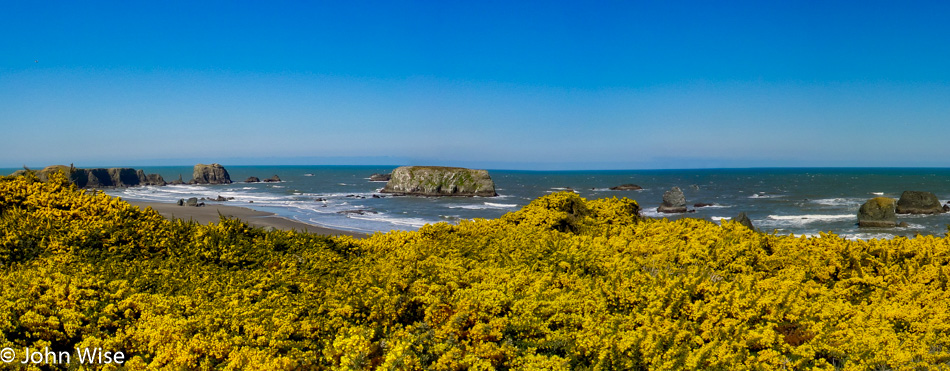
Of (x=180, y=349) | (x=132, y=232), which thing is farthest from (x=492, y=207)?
(x=180, y=349)

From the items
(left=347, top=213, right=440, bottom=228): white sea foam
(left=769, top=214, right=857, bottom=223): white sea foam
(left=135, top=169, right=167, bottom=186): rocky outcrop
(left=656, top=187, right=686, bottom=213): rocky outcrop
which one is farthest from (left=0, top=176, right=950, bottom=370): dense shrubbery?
(left=135, top=169, right=167, bottom=186): rocky outcrop

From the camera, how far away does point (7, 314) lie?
17.9ft

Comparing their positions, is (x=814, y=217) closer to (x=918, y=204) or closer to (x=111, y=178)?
(x=918, y=204)

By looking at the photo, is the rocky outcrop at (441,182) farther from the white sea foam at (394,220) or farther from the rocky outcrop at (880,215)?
the rocky outcrop at (880,215)

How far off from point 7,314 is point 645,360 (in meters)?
6.61

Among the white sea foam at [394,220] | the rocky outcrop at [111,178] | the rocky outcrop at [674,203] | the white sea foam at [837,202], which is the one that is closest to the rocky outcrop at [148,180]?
the rocky outcrop at [111,178]

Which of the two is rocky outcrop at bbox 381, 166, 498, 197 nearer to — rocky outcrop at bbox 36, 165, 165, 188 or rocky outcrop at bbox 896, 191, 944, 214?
rocky outcrop at bbox 896, 191, 944, 214

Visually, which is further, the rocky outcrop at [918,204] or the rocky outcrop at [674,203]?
the rocky outcrop at [674,203]

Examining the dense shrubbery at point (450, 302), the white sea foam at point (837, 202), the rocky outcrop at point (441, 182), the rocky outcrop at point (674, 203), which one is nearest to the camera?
the dense shrubbery at point (450, 302)

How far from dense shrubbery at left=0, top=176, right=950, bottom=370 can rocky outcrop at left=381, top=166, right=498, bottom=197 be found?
77.6 metres

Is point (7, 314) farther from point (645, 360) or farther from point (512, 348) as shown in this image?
point (645, 360)

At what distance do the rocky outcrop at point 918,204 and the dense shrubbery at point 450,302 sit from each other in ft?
185

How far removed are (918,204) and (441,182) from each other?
63.8 m

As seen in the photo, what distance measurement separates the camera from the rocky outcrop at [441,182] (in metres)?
89.1
